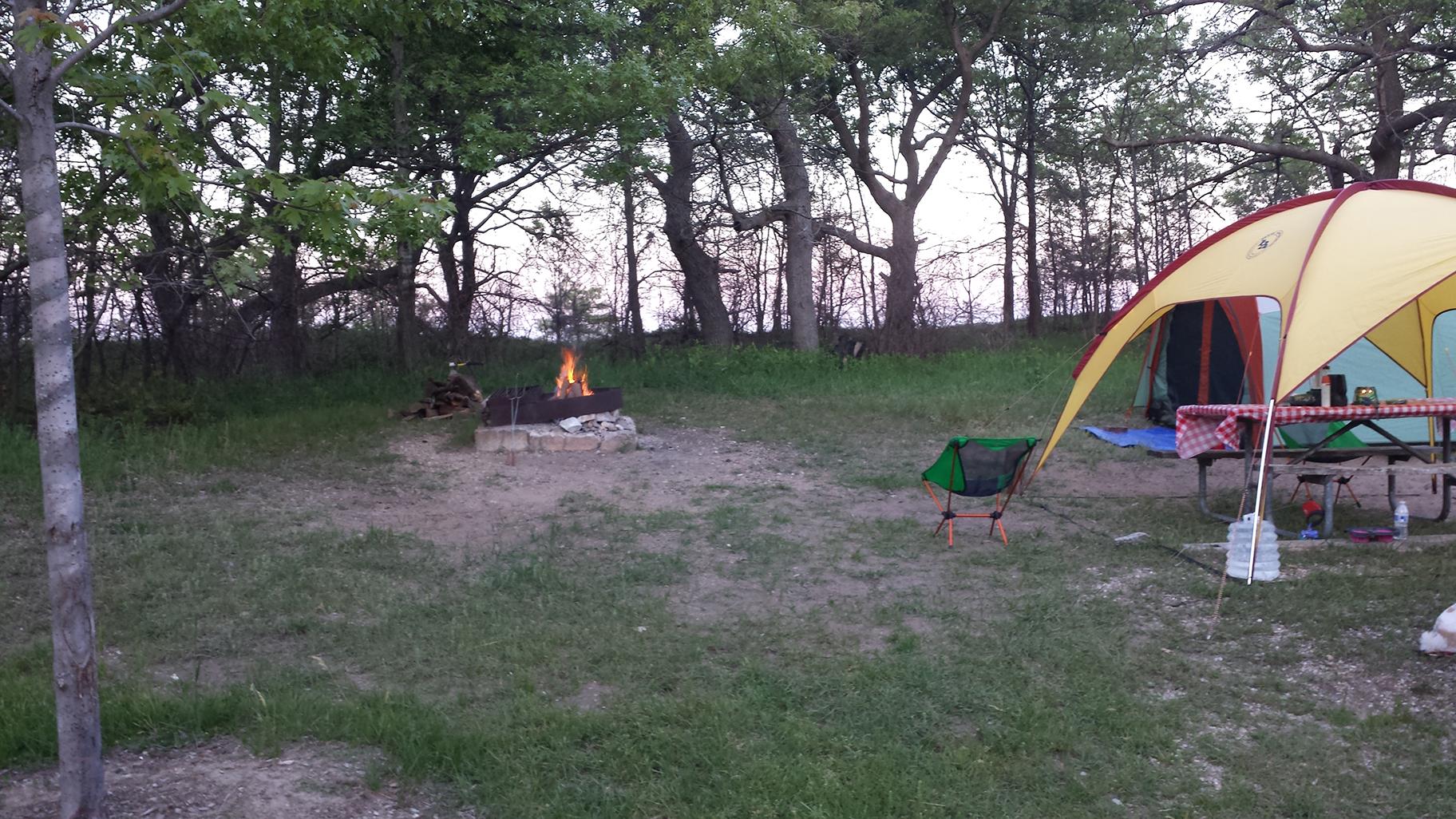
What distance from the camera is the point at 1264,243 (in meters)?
6.54

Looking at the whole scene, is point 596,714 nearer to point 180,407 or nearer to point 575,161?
point 180,407

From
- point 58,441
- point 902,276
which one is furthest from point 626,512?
point 902,276

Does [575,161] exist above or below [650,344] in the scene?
above

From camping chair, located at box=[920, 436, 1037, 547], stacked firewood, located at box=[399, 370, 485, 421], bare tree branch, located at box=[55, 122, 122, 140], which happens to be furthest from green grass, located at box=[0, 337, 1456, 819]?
stacked firewood, located at box=[399, 370, 485, 421]

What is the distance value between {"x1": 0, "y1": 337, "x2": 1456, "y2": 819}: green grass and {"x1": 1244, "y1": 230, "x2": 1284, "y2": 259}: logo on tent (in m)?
1.71

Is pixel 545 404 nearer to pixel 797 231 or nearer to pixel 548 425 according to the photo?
pixel 548 425

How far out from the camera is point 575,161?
11648mm

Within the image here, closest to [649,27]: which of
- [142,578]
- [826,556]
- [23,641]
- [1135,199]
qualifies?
[826,556]

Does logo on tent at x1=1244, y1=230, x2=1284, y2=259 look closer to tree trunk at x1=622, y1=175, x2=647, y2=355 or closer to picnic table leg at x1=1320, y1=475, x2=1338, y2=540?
picnic table leg at x1=1320, y1=475, x2=1338, y2=540

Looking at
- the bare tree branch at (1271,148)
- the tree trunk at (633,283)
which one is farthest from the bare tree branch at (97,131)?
the tree trunk at (633,283)

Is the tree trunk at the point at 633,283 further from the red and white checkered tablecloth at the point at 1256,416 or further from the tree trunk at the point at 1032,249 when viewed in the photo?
the red and white checkered tablecloth at the point at 1256,416

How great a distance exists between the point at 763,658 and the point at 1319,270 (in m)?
3.73

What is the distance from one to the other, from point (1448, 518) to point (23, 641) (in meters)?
7.77

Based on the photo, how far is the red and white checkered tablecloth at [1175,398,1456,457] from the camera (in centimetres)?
607
